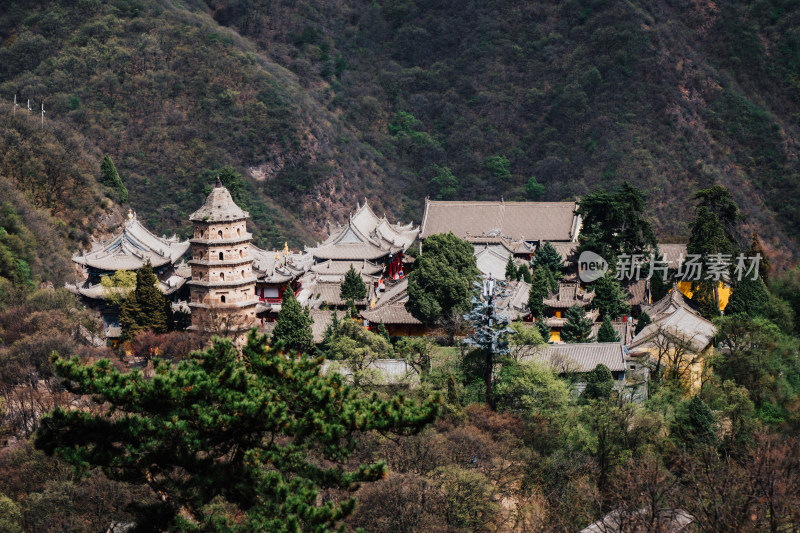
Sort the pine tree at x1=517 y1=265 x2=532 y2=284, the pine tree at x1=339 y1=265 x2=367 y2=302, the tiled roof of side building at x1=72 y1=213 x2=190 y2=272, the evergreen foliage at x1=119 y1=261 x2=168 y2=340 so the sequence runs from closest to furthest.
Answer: the evergreen foliage at x1=119 y1=261 x2=168 y2=340 < the tiled roof of side building at x1=72 y1=213 x2=190 y2=272 < the pine tree at x1=339 y1=265 x2=367 y2=302 < the pine tree at x1=517 y1=265 x2=532 y2=284

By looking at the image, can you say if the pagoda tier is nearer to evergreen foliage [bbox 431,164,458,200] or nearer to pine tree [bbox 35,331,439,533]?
pine tree [bbox 35,331,439,533]

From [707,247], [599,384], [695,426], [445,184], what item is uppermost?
[445,184]

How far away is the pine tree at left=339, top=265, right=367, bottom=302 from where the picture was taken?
5559 centimetres

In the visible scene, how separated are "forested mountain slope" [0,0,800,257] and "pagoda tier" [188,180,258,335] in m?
37.0

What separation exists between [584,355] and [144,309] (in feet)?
63.1

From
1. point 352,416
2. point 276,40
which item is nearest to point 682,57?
point 276,40

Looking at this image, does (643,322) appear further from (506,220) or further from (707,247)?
(506,220)

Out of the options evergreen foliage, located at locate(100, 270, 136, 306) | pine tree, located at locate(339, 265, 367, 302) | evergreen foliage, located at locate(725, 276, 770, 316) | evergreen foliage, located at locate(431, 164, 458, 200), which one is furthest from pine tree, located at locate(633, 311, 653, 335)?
evergreen foliage, located at locate(431, 164, 458, 200)

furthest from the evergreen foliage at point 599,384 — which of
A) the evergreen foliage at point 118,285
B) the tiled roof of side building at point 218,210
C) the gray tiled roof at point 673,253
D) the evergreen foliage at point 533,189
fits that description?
the evergreen foliage at point 533,189

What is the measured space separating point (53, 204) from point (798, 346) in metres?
46.7

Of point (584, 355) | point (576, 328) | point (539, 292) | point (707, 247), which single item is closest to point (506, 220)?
point (707, 247)

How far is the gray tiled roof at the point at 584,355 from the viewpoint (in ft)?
143

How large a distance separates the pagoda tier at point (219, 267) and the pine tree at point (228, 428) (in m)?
26.5

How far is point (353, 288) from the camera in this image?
183 ft
